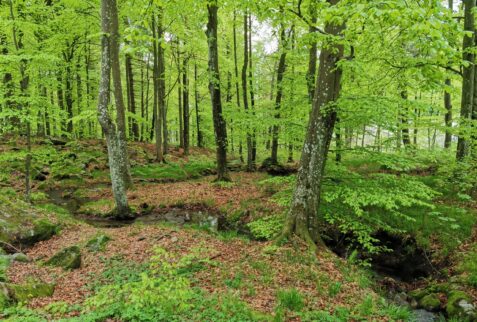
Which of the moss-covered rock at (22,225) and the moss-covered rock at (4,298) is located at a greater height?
the moss-covered rock at (4,298)

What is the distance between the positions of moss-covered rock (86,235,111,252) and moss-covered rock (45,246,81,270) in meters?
0.77

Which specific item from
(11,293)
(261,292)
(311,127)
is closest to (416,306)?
(261,292)

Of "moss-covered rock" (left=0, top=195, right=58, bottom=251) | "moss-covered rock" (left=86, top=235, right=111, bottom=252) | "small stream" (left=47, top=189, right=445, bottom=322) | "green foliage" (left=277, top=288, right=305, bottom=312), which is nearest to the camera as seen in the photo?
"green foliage" (left=277, top=288, right=305, bottom=312)

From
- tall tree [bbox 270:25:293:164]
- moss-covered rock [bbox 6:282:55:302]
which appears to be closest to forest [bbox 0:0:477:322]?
moss-covered rock [bbox 6:282:55:302]

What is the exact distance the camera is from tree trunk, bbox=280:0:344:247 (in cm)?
806

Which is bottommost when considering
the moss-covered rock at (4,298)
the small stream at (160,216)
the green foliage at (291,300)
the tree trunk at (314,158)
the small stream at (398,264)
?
the small stream at (398,264)

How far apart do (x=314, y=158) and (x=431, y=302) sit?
4.44 meters

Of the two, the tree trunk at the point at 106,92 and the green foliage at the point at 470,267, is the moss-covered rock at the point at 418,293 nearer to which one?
the green foliage at the point at 470,267

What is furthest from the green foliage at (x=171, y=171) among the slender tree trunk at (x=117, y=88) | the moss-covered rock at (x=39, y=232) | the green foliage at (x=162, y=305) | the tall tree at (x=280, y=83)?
the green foliage at (x=162, y=305)

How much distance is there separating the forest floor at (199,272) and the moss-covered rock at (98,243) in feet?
0.33

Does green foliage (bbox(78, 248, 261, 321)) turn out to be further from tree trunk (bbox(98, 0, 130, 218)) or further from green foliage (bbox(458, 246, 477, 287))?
tree trunk (bbox(98, 0, 130, 218))

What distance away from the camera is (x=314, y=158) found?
8.19 m

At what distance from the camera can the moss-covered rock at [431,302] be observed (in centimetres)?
719

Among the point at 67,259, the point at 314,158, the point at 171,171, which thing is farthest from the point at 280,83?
the point at 67,259
